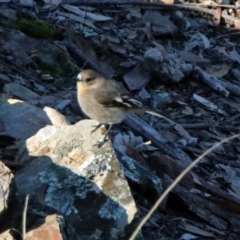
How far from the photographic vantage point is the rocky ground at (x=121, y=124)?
219 inches

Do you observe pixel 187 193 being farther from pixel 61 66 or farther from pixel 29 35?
pixel 29 35

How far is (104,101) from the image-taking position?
21.3 ft

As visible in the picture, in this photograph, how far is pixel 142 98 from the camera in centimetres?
877

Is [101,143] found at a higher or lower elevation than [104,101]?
higher

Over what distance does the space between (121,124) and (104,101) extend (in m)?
1.30

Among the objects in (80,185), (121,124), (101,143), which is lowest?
(121,124)

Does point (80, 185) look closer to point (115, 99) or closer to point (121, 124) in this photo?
point (115, 99)

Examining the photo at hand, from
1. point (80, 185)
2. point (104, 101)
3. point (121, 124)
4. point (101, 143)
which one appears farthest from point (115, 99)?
point (121, 124)

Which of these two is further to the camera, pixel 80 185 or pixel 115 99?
pixel 115 99

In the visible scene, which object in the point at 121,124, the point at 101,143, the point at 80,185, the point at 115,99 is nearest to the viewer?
the point at 80,185

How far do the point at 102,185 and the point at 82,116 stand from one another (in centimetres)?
221

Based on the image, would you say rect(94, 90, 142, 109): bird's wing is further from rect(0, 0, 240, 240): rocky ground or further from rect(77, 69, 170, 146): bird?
rect(0, 0, 240, 240): rocky ground

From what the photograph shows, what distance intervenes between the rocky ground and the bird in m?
0.29

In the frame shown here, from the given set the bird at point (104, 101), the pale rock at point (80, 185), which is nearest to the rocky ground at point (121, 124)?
the pale rock at point (80, 185)
